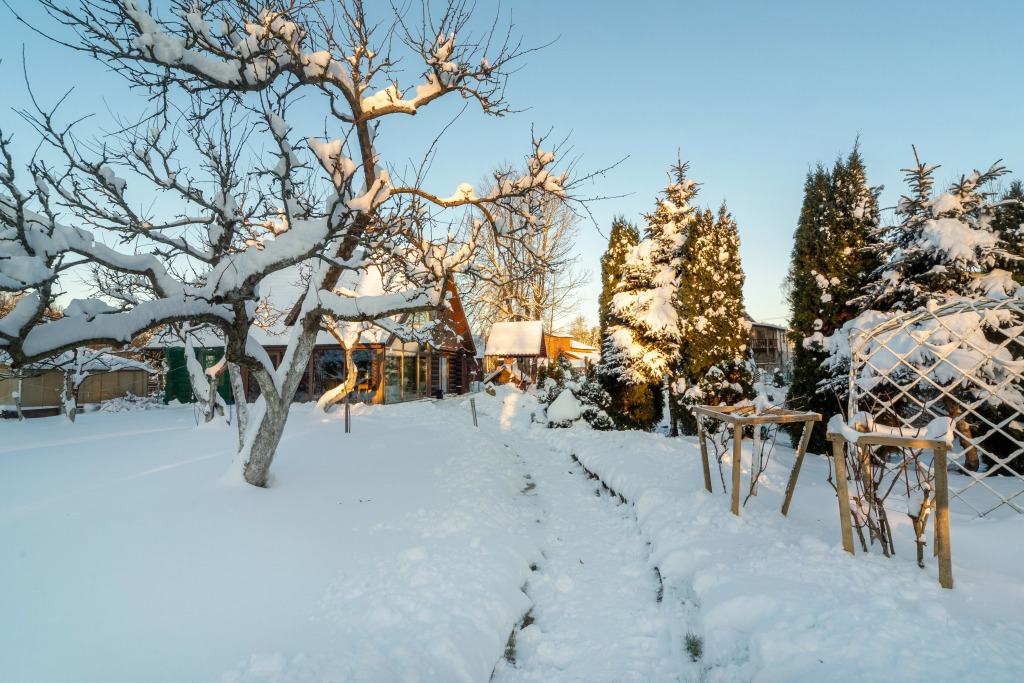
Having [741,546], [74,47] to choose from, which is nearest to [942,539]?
[741,546]

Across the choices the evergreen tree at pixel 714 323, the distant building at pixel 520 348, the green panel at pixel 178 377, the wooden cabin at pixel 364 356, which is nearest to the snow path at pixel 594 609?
the evergreen tree at pixel 714 323

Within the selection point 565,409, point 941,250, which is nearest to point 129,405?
point 565,409

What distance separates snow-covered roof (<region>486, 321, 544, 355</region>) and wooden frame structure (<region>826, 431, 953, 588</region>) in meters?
21.0

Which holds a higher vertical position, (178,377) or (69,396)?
(178,377)

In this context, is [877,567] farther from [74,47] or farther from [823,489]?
[74,47]

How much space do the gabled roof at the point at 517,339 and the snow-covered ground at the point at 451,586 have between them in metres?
18.7

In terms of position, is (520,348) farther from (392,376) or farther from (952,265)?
(952,265)

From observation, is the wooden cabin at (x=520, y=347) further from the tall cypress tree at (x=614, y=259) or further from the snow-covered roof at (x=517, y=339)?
the tall cypress tree at (x=614, y=259)

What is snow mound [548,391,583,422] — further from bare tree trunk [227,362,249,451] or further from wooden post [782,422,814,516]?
wooden post [782,422,814,516]

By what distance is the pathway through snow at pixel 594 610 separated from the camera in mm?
3160

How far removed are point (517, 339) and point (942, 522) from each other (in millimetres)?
22483

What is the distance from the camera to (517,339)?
1008 inches

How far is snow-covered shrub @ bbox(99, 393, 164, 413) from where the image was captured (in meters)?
17.5

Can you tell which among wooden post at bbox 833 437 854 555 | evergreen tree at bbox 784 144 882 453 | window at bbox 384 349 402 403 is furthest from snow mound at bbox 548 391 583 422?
wooden post at bbox 833 437 854 555
